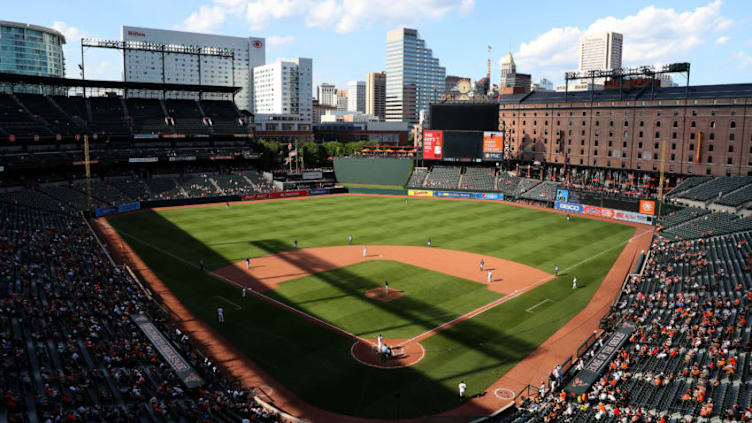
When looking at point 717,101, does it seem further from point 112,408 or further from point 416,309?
point 112,408

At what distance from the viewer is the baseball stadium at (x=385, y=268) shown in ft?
72.1

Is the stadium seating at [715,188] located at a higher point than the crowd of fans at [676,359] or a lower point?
higher

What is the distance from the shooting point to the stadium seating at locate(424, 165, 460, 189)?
3458 inches

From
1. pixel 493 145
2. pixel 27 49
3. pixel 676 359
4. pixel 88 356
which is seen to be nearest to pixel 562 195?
pixel 493 145

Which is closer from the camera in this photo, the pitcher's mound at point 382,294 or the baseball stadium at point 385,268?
the baseball stadium at point 385,268

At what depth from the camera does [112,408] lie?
60.0 ft

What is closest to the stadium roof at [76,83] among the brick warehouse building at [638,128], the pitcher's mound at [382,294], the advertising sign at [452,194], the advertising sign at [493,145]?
the advertising sign at [452,194]

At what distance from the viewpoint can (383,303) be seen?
114 feet

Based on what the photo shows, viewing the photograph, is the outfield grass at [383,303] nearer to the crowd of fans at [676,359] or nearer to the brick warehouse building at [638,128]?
the crowd of fans at [676,359]

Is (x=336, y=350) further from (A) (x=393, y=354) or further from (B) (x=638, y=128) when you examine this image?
(B) (x=638, y=128)

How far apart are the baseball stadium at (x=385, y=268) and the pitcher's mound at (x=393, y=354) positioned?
0.16 metres

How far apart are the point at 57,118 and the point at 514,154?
77478mm

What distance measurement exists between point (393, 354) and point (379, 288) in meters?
10.7

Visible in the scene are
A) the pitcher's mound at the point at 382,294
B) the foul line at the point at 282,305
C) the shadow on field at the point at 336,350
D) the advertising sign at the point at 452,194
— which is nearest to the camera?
the shadow on field at the point at 336,350
